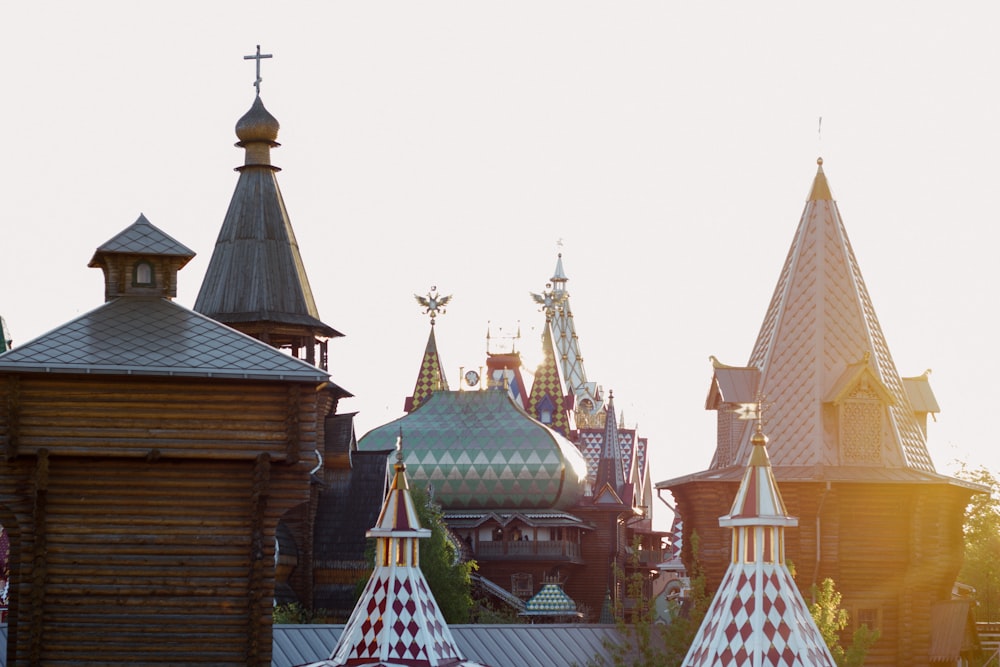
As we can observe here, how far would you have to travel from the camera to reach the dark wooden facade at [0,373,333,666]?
26.0m

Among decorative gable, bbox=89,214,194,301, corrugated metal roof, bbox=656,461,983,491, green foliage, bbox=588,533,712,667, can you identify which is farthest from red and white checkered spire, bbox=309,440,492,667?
corrugated metal roof, bbox=656,461,983,491

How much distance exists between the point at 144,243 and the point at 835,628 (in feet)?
38.6

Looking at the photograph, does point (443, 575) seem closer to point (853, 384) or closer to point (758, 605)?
point (853, 384)

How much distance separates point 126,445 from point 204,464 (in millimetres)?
1113

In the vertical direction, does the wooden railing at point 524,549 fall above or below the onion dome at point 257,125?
below

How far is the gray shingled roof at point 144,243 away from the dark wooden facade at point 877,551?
35.0 feet

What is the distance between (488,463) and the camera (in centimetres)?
6531

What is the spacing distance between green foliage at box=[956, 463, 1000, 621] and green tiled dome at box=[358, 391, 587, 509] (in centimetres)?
1516

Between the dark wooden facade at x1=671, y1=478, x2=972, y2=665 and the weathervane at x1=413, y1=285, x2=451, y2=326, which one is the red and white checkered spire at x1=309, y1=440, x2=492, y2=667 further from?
the weathervane at x1=413, y1=285, x2=451, y2=326

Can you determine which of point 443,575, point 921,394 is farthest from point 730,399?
point 443,575

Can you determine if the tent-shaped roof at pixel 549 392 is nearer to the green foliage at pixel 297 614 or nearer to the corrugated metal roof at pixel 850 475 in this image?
the green foliage at pixel 297 614

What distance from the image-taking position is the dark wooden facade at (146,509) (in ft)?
85.4

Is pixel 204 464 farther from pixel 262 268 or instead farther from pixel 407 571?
pixel 262 268

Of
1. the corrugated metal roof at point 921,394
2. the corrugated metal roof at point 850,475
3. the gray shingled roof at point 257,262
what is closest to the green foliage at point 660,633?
the corrugated metal roof at point 850,475
